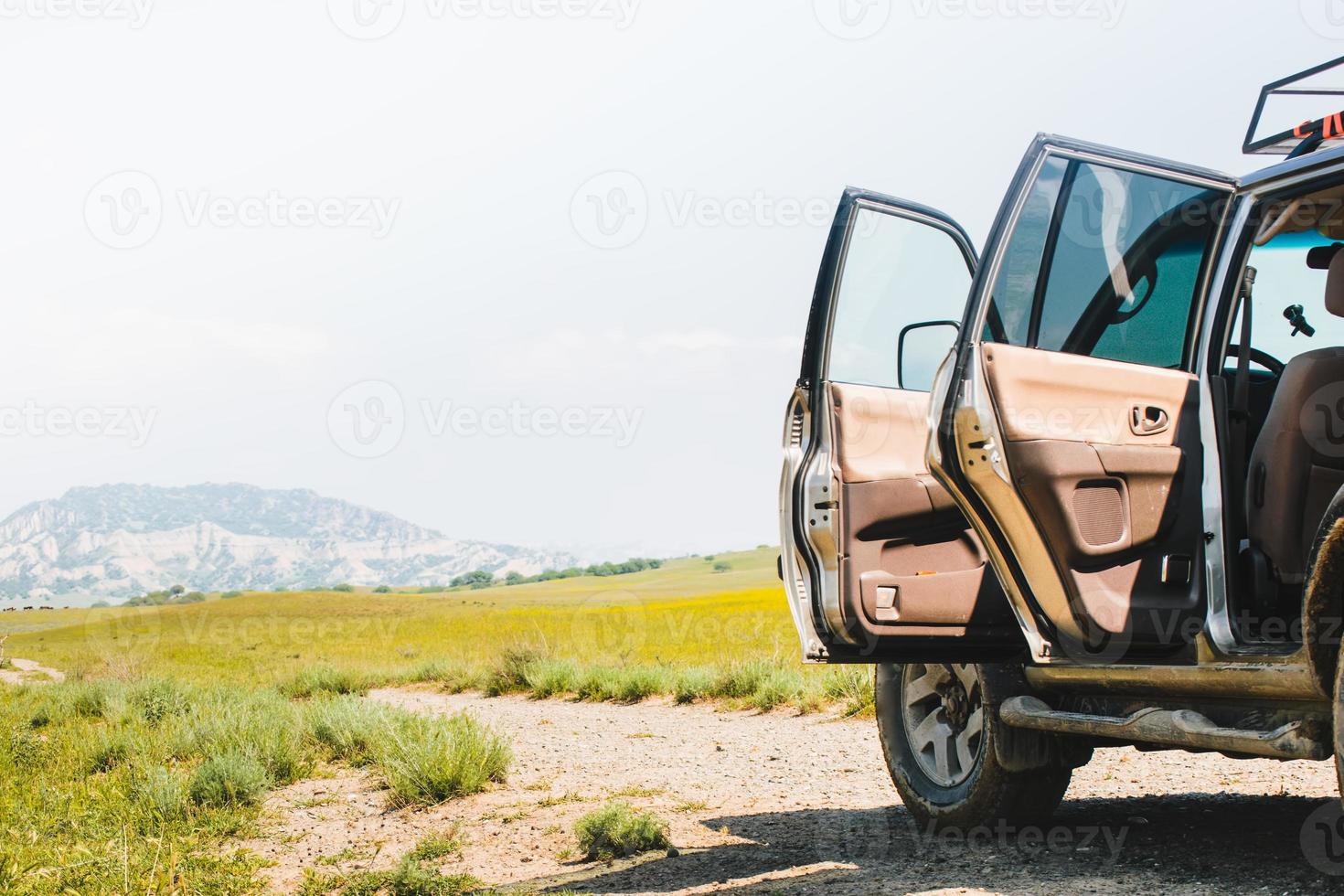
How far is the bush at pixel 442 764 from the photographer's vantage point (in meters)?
7.22

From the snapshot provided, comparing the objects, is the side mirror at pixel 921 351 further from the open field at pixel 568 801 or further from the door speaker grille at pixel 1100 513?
the open field at pixel 568 801

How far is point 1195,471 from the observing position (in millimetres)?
3996

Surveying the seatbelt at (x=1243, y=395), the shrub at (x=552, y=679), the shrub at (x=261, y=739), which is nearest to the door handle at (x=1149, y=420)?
the seatbelt at (x=1243, y=395)

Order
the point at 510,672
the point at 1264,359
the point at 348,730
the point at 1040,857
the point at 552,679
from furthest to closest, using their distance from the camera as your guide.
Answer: the point at 510,672, the point at 552,679, the point at 348,730, the point at 1040,857, the point at 1264,359

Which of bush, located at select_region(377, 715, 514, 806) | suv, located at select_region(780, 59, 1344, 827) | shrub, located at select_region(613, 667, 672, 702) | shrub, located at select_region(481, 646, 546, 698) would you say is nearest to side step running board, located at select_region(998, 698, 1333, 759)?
suv, located at select_region(780, 59, 1344, 827)

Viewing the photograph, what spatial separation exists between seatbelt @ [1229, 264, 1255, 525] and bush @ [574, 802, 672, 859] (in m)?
3.32

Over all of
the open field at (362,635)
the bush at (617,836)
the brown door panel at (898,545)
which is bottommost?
the open field at (362,635)

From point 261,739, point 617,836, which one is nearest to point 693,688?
point 261,739

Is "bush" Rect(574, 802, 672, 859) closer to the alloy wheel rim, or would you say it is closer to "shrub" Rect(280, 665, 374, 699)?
the alloy wheel rim

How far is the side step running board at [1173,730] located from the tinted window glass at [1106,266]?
1.39m

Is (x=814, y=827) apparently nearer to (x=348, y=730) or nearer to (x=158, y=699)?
(x=348, y=730)

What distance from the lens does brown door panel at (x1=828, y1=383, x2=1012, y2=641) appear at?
4680 millimetres

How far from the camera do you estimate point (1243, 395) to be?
3.98 metres

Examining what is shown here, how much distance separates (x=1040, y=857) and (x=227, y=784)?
5361 millimetres
